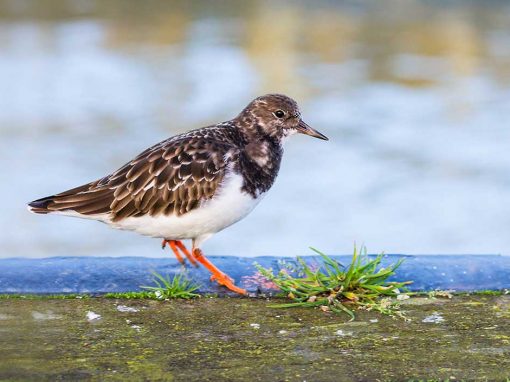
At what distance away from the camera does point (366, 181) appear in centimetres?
1298

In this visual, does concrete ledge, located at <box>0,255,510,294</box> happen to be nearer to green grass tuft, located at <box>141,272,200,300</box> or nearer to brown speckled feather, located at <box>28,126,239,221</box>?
green grass tuft, located at <box>141,272,200,300</box>

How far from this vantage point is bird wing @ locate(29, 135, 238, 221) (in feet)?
18.6

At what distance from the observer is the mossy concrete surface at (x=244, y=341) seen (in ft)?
14.5

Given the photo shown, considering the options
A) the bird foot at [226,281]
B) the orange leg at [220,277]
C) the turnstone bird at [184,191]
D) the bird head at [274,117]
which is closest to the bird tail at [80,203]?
the turnstone bird at [184,191]

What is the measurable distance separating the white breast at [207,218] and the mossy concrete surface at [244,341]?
47 centimetres

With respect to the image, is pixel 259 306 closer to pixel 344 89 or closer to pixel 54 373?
pixel 54 373

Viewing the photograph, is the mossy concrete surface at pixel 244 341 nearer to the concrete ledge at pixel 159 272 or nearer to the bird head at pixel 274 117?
the concrete ledge at pixel 159 272

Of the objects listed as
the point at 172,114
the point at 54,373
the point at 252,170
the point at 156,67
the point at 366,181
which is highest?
the point at 156,67

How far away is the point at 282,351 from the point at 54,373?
0.94 metres

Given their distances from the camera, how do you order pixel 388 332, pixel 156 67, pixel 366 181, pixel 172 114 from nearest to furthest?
1. pixel 388 332
2. pixel 366 181
3. pixel 172 114
4. pixel 156 67

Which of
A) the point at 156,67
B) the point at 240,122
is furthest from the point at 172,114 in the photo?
the point at 240,122

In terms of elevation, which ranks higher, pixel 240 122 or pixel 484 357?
pixel 240 122

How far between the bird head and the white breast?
1.57 feet

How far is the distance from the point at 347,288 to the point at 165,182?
3.56 ft
